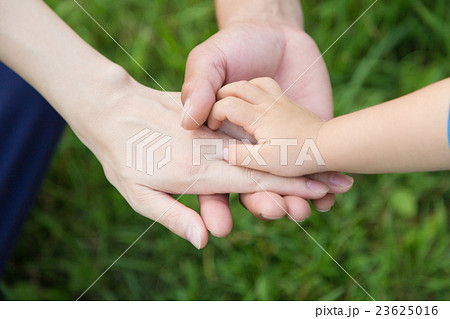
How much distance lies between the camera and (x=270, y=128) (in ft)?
3.07

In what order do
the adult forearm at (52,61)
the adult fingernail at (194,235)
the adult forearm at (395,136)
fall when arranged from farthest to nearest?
the adult forearm at (52,61) → the adult fingernail at (194,235) → the adult forearm at (395,136)

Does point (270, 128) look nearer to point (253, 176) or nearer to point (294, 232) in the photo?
point (253, 176)

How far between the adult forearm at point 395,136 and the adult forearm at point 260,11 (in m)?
0.40

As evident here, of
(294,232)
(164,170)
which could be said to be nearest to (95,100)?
(164,170)

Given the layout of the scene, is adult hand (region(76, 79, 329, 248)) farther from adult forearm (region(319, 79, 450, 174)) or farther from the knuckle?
adult forearm (region(319, 79, 450, 174))

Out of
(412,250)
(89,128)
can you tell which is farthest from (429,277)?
(89,128)

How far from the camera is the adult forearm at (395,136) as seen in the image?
0.79 meters

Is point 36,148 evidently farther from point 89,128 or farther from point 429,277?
point 429,277

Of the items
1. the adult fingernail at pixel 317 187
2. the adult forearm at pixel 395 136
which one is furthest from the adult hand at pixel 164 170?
the adult forearm at pixel 395 136

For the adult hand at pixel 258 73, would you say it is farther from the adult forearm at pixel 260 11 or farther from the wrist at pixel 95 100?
the wrist at pixel 95 100

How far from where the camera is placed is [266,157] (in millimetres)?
939

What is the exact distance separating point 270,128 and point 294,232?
1.45 ft

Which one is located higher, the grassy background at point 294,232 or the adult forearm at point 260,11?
the adult forearm at point 260,11

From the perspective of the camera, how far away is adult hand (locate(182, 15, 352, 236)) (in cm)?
96
